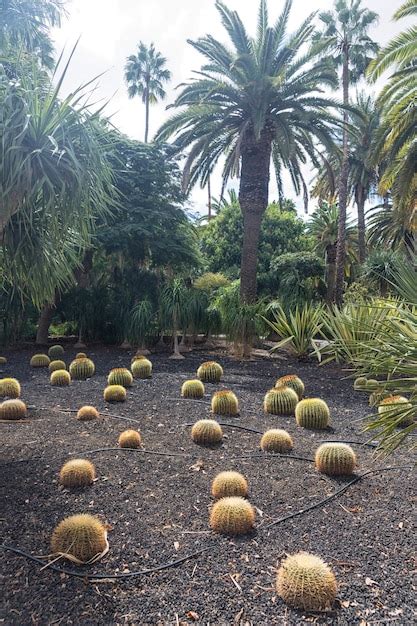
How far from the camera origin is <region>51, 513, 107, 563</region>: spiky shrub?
3.18 m

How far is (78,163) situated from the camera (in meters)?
4.54

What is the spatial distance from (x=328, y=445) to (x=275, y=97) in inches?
456

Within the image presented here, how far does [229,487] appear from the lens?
4055 mm

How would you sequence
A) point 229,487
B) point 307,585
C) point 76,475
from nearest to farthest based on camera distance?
point 307,585 → point 229,487 → point 76,475

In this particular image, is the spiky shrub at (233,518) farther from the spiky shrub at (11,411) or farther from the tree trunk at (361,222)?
the tree trunk at (361,222)

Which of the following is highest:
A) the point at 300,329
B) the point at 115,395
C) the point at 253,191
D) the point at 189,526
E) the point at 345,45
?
the point at 345,45

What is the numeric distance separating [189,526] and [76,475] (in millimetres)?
1082

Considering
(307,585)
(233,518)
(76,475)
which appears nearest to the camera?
(307,585)

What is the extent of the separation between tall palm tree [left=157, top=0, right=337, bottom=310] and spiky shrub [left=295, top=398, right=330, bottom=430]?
767 centimetres

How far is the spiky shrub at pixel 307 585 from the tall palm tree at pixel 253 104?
11.1 m

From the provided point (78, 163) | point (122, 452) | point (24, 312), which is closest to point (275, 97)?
point (24, 312)

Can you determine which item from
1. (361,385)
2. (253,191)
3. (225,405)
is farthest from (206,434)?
(253,191)

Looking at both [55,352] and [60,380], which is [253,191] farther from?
[60,380]

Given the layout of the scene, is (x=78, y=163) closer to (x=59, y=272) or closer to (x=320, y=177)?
(x=59, y=272)
